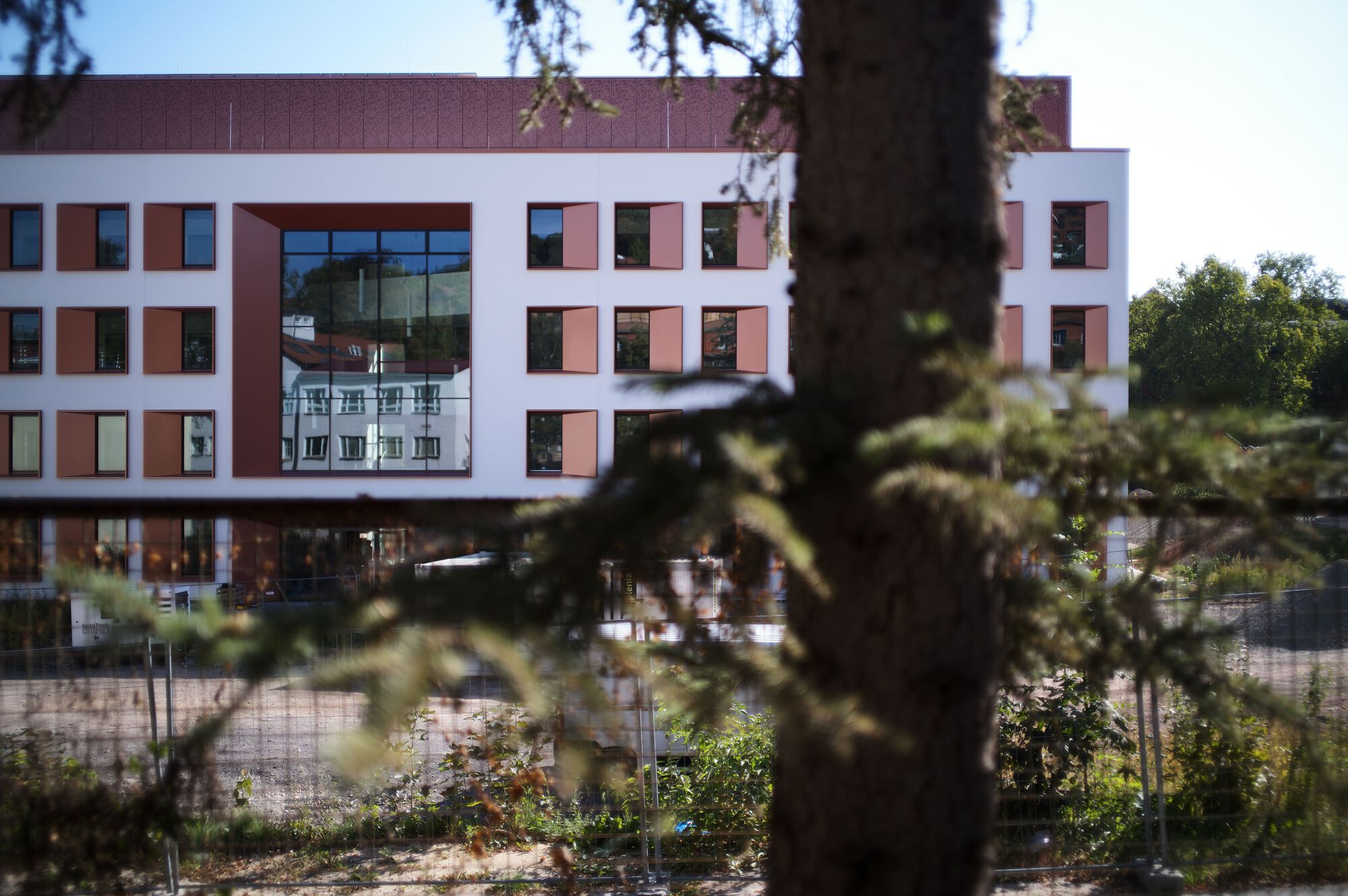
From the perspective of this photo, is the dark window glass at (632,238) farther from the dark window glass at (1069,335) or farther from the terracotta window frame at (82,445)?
the terracotta window frame at (82,445)

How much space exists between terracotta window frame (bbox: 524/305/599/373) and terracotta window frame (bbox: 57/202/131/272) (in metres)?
12.4

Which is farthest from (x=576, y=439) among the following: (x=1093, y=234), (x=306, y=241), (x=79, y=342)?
(x=1093, y=234)

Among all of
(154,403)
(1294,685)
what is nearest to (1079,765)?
(1294,685)

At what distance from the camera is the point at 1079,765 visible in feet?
16.0

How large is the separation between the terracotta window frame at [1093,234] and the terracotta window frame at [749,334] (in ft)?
28.8

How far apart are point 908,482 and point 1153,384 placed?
257ft

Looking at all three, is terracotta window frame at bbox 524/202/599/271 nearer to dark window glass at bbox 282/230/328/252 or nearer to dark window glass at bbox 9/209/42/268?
dark window glass at bbox 282/230/328/252

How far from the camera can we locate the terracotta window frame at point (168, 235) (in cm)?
2788

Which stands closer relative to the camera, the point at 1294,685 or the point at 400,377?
the point at 1294,685

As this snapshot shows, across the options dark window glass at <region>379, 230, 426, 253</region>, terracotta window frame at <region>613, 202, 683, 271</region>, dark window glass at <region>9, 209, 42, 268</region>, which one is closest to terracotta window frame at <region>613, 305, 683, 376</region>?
terracotta window frame at <region>613, 202, 683, 271</region>

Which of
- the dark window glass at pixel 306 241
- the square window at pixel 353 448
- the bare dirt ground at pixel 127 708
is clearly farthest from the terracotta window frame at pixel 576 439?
the bare dirt ground at pixel 127 708

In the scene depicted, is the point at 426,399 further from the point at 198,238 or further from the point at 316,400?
the point at 198,238

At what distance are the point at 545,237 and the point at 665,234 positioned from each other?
11.6 ft

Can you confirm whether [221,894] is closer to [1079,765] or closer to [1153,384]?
[1079,765]
